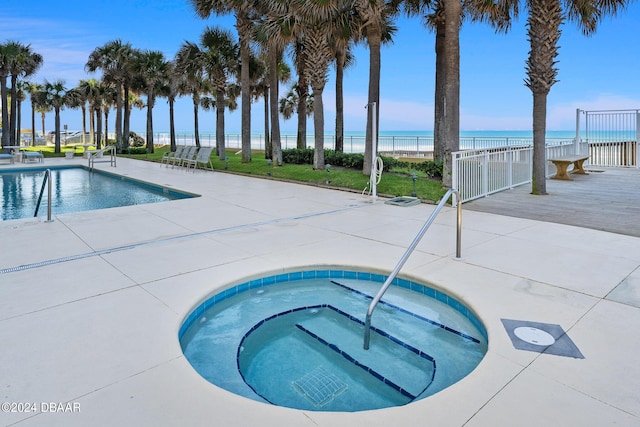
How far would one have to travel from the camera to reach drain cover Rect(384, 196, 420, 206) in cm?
820

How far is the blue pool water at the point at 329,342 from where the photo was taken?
260 centimetres

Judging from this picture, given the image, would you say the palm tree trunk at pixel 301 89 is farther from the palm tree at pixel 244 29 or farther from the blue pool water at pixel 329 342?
the blue pool water at pixel 329 342

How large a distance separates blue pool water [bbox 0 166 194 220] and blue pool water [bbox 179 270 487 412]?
6.21 meters

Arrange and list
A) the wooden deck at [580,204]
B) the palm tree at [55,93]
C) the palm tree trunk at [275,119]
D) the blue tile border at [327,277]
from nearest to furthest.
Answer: the blue tile border at [327,277] → the wooden deck at [580,204] → the palm tree trunk at [275,119] → the palm tree at [55,93]

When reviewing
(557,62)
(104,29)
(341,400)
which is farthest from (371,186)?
(104,29)

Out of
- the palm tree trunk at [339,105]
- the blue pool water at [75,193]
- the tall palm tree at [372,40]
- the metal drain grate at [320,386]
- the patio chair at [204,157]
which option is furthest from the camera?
the palm tree trunk at [339,105]

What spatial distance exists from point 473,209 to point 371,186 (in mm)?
2478

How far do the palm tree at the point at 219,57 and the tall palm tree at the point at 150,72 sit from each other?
8.90 m

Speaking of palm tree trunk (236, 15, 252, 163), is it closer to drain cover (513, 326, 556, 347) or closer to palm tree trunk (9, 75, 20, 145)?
drain cover (513, 326, 556, 347)

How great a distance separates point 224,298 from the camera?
3.84 metres

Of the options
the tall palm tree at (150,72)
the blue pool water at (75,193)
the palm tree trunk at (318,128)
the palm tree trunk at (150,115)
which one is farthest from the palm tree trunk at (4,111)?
the palm tree trunk at (318,128)

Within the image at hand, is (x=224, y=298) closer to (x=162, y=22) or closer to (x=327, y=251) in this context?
(x=327, y=251)

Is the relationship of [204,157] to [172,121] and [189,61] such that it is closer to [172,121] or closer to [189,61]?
[189,61]

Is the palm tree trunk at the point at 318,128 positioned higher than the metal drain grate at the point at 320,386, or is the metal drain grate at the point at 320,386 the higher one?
the palm tree trunk at the point at 318,128
